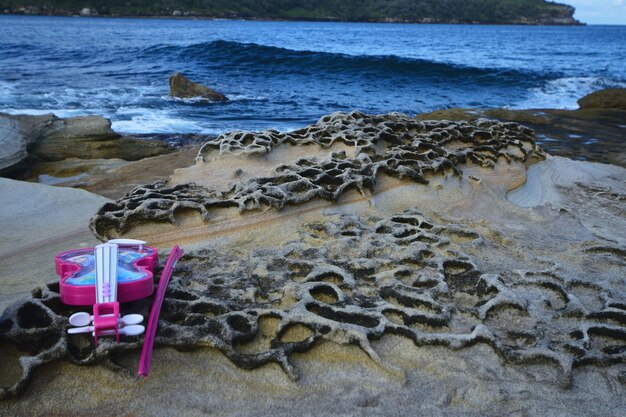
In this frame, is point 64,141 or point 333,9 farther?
point 333,9

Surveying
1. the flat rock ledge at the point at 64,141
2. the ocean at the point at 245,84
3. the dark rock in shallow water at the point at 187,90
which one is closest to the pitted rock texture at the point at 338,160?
the flat rock ledge at the point at 64,141

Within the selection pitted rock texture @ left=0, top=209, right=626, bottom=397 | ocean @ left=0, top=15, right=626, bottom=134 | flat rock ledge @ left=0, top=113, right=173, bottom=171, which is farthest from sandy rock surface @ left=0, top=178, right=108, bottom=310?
ocean @ left=0, top=15, right=626, bottom=134

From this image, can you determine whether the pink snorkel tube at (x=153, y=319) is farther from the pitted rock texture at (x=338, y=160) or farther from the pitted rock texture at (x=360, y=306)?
the pitted rock texture at (x=338, y=160)

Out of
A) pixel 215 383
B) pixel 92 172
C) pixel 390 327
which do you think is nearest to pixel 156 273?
pixel 215 383

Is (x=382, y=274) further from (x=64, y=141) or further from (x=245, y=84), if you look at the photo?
(x=245, y=84)

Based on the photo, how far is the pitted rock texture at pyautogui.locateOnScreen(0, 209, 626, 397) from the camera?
1.95m

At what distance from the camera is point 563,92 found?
1792 cm

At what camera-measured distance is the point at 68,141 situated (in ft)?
20.9

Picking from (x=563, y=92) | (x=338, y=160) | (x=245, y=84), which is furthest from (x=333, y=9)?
(x=338, y=160)

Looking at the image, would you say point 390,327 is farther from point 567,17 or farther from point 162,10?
point 567,17

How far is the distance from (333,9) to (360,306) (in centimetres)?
8915

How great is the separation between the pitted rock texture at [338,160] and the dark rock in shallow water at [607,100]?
640cm

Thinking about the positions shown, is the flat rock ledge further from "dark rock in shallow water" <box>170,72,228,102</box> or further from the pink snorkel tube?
"dark rock in shallow water" <box>170,72,228,102</box>

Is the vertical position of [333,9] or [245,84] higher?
[333,9]
